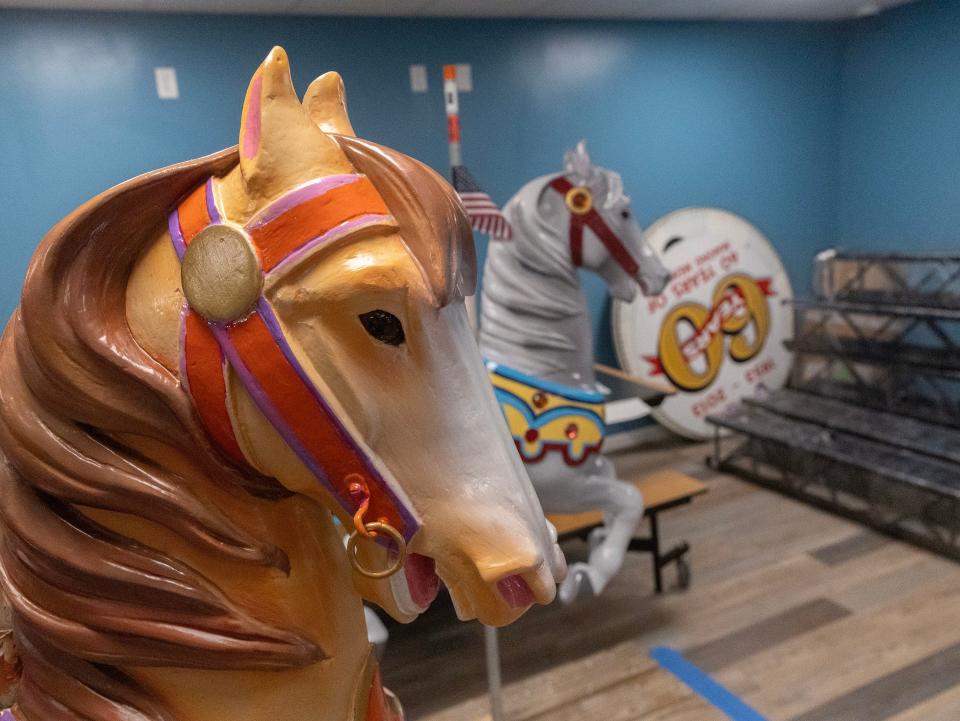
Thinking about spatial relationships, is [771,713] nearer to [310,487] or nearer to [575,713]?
[575,713]

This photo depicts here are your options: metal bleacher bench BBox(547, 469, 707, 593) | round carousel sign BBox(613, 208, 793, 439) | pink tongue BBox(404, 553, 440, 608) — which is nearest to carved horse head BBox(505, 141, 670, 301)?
metal bleacher bench BBox(547, 469, 707, 593)

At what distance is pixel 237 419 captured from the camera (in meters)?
0.41

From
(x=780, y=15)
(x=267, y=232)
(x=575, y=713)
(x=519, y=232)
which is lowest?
(x=575, y=713)

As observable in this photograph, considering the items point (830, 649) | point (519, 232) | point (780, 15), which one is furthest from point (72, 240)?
point (780, 15)

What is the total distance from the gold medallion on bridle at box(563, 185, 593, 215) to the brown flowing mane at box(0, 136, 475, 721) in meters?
1.30

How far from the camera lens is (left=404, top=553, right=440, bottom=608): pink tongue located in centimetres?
46

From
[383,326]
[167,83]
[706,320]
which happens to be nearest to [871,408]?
[706,320]

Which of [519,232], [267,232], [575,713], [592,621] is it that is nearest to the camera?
[267,232]

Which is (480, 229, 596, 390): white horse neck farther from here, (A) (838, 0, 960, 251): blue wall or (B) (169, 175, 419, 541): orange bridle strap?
(A) (838, 0, 960, 251): blue wall

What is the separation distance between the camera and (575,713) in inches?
57.5

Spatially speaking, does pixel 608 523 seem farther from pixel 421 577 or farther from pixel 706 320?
pixel 706 320

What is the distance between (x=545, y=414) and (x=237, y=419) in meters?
1.24

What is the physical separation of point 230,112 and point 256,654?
85.8 inches

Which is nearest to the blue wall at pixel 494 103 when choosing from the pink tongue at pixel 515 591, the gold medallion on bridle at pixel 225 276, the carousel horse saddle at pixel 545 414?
the carousel horse saddle at pixel 545 414
